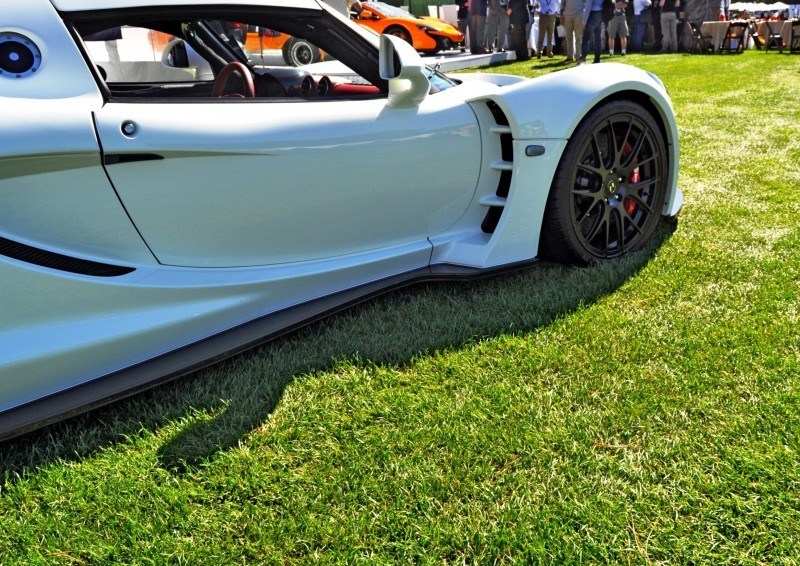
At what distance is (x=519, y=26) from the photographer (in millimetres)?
14531

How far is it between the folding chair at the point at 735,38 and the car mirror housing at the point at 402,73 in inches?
685

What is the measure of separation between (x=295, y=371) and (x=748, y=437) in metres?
1.49

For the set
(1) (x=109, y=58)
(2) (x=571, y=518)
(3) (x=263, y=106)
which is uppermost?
(1) (x=109, y=58)

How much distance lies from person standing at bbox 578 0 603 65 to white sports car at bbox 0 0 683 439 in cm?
999

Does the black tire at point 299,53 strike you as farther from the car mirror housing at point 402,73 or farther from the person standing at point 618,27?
the person standing at point 618,27

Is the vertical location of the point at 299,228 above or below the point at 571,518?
above

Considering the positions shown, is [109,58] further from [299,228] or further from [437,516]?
[437,516]

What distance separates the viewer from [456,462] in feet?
6.15

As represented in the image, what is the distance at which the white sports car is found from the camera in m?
1.90

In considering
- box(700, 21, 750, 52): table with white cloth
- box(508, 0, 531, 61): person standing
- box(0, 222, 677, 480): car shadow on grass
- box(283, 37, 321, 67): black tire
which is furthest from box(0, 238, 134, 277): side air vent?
box(700, 21, 750, 52): table with white cloth

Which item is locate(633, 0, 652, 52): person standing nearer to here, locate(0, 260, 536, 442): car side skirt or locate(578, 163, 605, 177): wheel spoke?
locate(578, 163, 605, 177): wheel spoke

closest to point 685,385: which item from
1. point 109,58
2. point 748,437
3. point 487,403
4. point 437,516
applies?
point 748,437

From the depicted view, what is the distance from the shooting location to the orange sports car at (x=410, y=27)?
16.5 metres

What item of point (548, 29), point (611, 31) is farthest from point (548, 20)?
point (611, 31)
